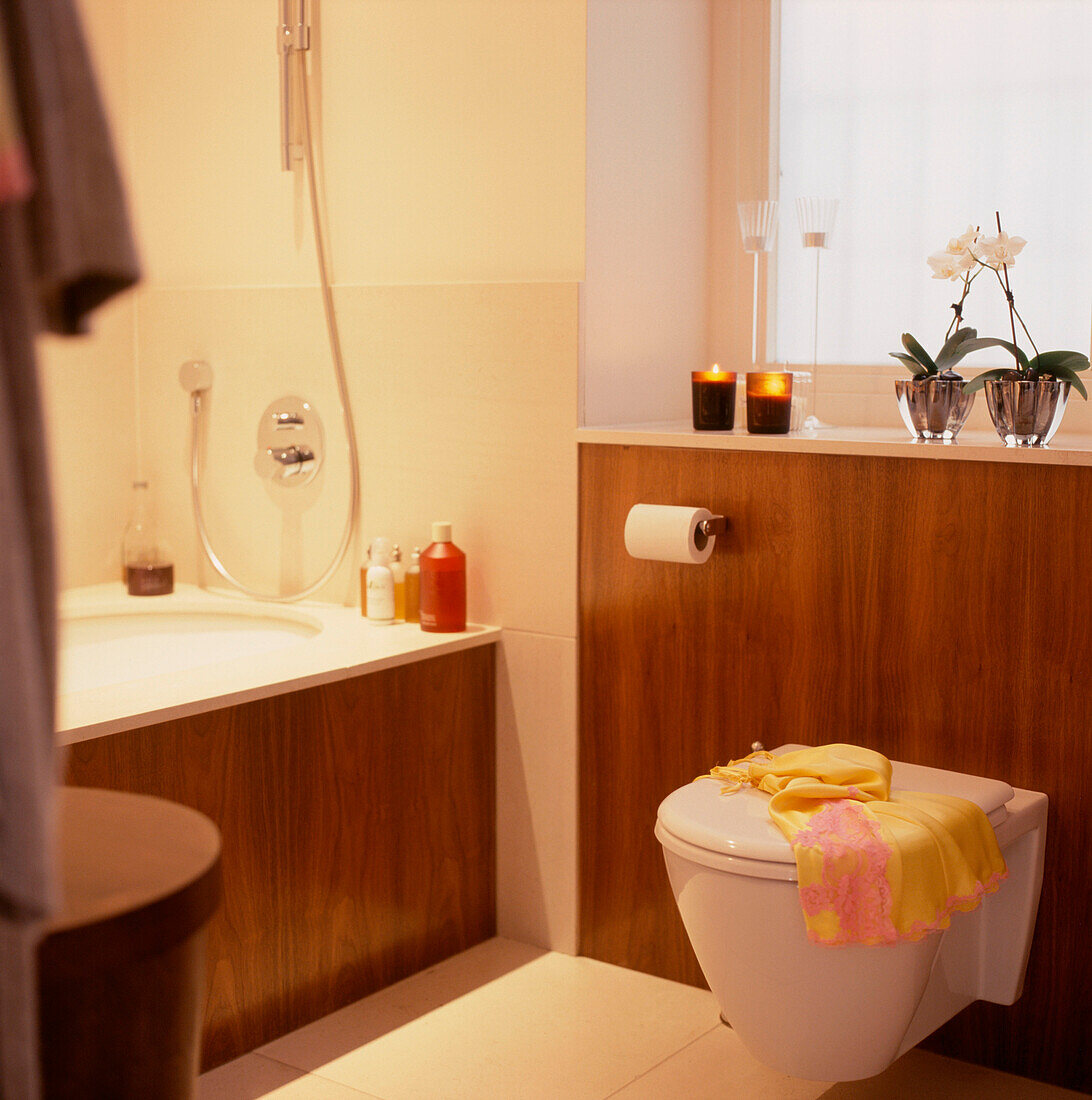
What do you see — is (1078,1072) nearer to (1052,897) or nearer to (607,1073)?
(1052,897)

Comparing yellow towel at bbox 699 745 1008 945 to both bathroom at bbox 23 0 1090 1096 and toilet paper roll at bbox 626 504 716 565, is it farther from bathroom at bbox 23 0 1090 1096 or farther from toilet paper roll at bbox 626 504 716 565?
toilet paper roll at bbox 626 504 716 565

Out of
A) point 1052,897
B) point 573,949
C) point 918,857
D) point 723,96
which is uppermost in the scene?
point 723,96

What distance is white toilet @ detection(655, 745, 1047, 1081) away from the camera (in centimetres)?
164

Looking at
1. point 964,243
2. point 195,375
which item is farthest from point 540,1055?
point 195,375

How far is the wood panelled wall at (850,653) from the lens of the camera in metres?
1.90

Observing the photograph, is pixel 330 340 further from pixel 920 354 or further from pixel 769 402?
pixel 920 354

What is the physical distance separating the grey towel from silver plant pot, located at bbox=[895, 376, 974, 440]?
1.54 m

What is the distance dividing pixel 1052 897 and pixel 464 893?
1005 millimetres

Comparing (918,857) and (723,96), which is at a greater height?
(723,96)

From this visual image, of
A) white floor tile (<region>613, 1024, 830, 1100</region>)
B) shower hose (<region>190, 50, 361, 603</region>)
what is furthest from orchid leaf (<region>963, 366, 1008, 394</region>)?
shower hose (<region>190, 50, 361, 603</region>)

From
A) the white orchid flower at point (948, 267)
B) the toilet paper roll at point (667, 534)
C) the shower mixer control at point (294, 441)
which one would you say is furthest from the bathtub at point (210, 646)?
the white orchid flower at point (948, 267)

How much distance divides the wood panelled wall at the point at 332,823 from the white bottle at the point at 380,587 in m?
0.17

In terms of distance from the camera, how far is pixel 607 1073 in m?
2.01

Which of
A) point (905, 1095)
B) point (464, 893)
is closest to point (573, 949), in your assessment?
point (464, 893)
